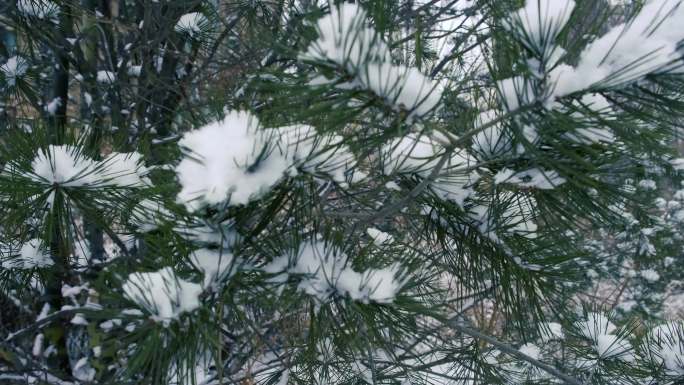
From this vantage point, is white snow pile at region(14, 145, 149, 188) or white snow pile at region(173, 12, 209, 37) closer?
white snow pile at region(14, 145, 149, 188)

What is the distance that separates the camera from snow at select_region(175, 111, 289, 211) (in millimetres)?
752

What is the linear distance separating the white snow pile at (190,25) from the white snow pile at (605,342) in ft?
6.55

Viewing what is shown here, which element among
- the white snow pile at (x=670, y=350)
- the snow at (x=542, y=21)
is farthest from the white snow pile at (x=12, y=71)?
the white snow pile at (x=670, y=350)

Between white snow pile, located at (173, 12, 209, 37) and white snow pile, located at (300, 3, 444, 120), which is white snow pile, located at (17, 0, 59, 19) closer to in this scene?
white snow pile, located at (173, 12, 209, 37)

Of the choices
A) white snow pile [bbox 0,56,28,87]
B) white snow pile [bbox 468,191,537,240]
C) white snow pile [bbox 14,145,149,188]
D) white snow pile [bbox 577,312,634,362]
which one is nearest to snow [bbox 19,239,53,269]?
white snow pile [bbox 14,145,149,188]

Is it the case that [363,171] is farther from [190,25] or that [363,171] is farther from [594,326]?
[190,25]

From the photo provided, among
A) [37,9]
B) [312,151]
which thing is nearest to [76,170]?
[312,151]

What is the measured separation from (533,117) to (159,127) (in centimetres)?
218

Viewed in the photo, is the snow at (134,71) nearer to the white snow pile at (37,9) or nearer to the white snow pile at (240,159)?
the white snow pile at (37,9)

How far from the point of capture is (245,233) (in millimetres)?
905

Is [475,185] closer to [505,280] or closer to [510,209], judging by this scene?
[510,209]

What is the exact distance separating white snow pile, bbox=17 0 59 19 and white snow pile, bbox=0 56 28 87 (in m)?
0.28

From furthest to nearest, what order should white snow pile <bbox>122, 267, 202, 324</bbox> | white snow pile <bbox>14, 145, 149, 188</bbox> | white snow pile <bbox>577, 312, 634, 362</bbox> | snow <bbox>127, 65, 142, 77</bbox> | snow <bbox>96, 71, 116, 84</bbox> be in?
snow <bbox>127, 65, 142, 77</bbox> < snow <bbox>96, 71, 116, 84</bbox> < white snow pile <bbox>577, 312, 634, 362</bbox> < white snow pile <bbox>14, 145, 149, 188</bbox> < white snow pile <bbox>122, 267, 202, 324</bbox>

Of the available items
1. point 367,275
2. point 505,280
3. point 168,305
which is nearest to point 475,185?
point 505,280
